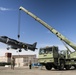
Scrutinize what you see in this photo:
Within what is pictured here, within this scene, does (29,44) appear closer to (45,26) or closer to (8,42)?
(8,42)

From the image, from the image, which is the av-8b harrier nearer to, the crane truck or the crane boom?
the crane boom

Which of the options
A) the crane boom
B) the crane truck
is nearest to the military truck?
the crane truck

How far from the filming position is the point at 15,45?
178 ft

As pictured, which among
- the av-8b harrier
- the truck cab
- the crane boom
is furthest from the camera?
the av-8b harrier

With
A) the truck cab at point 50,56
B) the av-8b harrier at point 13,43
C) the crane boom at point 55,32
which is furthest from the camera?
the av-8b harrier at point 13,43

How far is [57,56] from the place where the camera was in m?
31.5

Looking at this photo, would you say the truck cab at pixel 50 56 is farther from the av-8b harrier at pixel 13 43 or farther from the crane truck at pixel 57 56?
the av-8b harrier at pixel 13 43

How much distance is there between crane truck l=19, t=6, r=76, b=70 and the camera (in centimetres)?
3091

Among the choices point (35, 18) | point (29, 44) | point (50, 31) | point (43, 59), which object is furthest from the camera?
point (29, 44)

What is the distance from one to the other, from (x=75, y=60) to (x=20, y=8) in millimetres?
14637

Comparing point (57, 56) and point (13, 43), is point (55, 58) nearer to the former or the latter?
point (57, 56)

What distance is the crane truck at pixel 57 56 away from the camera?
101ft

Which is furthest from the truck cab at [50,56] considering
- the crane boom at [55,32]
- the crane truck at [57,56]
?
the crane boom at [55,32]

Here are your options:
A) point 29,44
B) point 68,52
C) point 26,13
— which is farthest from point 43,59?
point 29,44
